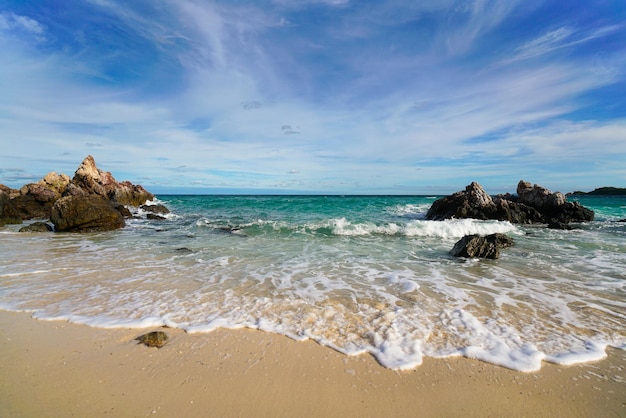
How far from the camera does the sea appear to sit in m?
4.06

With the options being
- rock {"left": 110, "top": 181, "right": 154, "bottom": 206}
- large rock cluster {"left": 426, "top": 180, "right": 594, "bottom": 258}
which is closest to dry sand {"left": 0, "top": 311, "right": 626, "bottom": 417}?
large rock cluster {"left": 426, "top": 180, "right": 594, "bottom": 258}

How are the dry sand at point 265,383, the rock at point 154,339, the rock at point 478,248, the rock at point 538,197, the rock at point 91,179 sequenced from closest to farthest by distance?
1. the dry sand at point 265,383
2. the rock at point 154,339
3. the rock at point 478,248
4. the rock at point 538,197
5. the rock at point 91,179

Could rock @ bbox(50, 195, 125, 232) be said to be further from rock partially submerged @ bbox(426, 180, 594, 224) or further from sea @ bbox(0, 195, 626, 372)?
rock partially submerged @ bbox(426, 180, 594, 224)

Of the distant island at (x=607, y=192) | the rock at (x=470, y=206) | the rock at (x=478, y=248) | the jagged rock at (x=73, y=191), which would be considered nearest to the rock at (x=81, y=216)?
the jagged rock at (x=73, y=191)

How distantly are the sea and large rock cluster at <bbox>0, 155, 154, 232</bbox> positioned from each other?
13.4 feet

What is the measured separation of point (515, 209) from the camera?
22.2 meters

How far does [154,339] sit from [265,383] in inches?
68.2

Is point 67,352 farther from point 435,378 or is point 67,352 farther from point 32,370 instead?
point 435,378

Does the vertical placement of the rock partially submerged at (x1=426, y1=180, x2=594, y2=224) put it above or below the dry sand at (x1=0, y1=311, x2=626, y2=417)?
above

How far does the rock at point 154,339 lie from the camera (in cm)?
385

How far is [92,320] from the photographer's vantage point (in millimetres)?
4570

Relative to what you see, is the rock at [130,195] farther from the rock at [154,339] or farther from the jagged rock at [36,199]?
the rock at [154,339]

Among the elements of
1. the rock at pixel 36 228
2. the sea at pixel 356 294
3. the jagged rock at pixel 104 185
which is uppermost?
the jagged rock at pixel 104 185

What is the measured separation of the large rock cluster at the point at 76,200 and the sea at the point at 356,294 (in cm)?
407
